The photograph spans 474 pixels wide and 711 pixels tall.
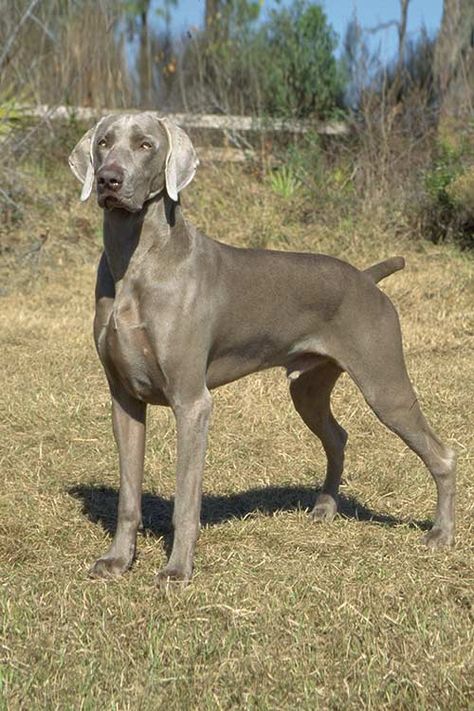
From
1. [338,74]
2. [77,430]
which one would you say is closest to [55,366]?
[77,430]

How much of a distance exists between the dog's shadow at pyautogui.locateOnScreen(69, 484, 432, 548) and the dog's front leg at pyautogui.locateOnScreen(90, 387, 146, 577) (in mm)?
454

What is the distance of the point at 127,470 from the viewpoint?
446cm

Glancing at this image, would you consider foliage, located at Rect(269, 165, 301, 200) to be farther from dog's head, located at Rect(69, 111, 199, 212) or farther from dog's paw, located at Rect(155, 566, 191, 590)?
dog's paw, located at Rect(155, 566, 191, 590)

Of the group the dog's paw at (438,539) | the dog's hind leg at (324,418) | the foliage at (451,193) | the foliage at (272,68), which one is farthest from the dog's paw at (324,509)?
the foliage at (272,68)

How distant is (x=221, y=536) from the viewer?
4.78 metres

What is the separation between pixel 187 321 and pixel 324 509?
4.36ft

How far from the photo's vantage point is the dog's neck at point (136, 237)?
423 centimetres

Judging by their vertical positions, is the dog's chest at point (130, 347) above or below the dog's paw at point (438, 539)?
above

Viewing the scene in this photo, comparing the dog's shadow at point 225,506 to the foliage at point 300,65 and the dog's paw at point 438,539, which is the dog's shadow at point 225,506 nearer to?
the dog's paw at point 438,539

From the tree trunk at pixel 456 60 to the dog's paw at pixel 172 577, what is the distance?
866cm

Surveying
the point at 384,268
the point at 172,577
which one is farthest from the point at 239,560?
the point at 384,268

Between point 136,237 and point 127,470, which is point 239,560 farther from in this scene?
point 136,237

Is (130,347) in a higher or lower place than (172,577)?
higher

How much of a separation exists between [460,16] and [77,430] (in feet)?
Result: 26.3
